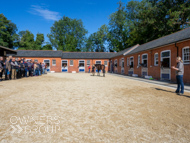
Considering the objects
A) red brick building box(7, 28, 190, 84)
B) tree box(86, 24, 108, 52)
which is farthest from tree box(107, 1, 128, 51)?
red brick building box(7, 28, 190, 84)

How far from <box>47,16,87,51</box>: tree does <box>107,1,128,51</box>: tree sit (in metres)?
13.1

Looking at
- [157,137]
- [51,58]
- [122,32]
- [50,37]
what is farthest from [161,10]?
[50,37]

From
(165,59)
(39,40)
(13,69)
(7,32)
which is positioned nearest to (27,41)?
(39,40)

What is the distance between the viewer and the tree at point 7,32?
43312 mm

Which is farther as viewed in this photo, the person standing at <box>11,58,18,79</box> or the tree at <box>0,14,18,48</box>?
the tree at <box>0,14,18,48</box>

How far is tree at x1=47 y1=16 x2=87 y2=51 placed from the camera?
5447cm

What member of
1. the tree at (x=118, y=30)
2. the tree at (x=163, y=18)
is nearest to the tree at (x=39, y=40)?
the tree at (x=118, y=30)

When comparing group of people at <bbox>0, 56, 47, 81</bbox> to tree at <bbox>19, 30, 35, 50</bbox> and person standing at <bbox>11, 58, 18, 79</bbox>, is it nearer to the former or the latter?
person standing at <bbox>11, 58, 18, 79</bbox>

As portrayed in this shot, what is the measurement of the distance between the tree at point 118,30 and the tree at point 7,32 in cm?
3450

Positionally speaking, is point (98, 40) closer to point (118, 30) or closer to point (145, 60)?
point (118, 30)

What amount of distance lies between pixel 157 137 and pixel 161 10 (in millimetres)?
33088

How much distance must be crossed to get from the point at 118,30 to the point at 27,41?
34367 millimetres

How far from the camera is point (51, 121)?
3.29 m

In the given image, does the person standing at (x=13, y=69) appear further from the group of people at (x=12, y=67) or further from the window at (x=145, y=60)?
the window at (x=145, y=60)
